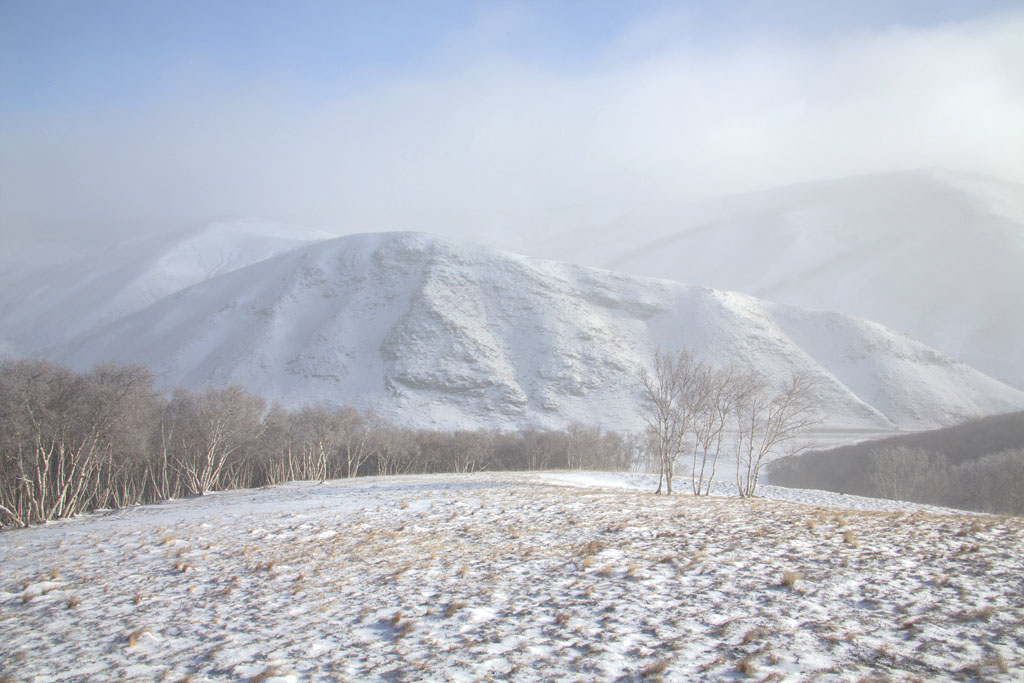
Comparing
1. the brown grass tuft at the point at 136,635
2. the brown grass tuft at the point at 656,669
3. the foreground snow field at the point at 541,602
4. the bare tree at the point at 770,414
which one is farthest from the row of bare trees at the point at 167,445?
the bare tree at the point at 770,414

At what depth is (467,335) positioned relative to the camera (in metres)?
128

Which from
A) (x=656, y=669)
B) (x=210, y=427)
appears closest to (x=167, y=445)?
(x=210, y=427)

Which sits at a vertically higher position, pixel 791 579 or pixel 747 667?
pixel 791 579

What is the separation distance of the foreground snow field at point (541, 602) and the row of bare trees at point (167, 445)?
15.0 metres

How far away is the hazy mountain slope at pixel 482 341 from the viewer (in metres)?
114

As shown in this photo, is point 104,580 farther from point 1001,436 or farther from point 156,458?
point 1001,436

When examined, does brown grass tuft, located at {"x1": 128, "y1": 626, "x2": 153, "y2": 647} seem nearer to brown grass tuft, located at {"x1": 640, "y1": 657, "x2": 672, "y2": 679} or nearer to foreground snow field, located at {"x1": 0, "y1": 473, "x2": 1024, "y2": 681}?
foreground snow field, located at {"x1": 0, "y1": 473, "x2": 1024, "y2": 681}

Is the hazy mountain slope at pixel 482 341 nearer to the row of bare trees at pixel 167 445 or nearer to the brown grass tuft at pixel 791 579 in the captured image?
the row of bare trees at pixel 167 445

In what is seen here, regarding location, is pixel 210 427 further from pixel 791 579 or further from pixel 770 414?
pixel 791 579

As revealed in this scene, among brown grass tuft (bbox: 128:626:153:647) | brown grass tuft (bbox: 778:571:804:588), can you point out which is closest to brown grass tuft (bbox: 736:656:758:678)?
brown grass tuft (bbox: 778:571:804:588)

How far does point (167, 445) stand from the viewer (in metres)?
41.9

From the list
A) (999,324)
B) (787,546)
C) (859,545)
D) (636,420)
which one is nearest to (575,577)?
(787,546)

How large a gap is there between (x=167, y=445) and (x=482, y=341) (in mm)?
88161

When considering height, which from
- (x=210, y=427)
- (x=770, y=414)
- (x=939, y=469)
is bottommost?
(x=939, y=469)
